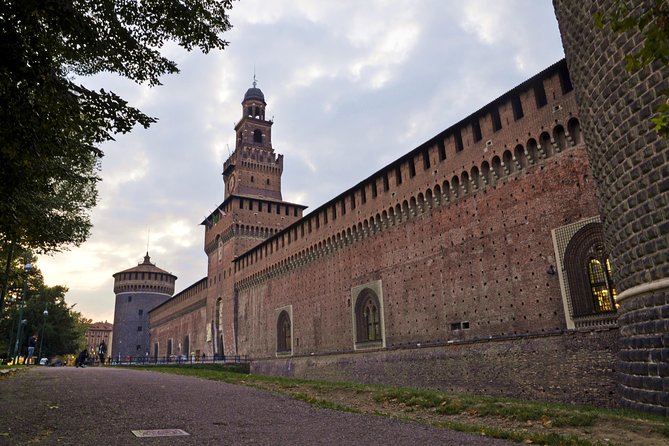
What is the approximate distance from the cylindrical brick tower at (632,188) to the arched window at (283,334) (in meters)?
21.9

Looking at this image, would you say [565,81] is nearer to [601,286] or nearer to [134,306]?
[601,286]

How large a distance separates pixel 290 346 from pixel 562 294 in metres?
18.7

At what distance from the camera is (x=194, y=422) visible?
6.27 metres

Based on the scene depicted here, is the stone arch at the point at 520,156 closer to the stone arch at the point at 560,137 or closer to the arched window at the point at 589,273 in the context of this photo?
the stone arch at the point at 560,137

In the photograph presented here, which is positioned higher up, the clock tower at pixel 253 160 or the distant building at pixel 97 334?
the clock tower at pixel 253 160

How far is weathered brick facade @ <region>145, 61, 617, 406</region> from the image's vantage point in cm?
1317

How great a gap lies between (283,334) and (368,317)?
967 cm

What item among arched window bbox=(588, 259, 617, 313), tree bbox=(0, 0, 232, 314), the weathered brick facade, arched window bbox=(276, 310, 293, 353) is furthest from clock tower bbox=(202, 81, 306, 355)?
tree bbox=(0, 0, 232, 314)

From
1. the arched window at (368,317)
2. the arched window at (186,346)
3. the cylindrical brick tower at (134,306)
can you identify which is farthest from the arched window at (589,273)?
the cylindrical brick tower at (134,306)

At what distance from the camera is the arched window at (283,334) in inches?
1143

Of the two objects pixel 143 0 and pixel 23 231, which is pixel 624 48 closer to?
pixel 143 0

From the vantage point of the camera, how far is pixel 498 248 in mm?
15633

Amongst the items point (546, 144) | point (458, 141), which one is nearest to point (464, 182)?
point (458, 141)

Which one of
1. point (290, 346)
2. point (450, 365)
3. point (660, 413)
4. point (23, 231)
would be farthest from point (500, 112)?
point (290, 346)
